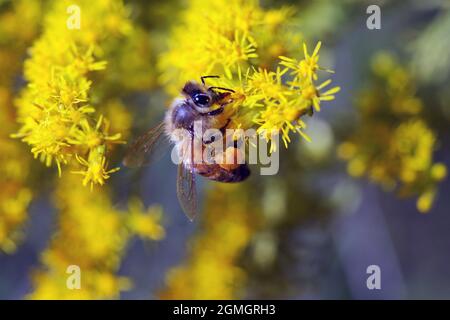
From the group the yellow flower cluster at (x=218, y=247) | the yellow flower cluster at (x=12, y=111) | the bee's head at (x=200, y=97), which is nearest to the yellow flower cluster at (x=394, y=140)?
the yellow flower cluster at (x=218, y=247)

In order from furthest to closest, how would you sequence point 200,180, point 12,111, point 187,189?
1. point 200,180
2. point 12,111
3. point 187,189

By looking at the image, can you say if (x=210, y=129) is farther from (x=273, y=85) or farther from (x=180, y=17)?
(x=180, y=17)

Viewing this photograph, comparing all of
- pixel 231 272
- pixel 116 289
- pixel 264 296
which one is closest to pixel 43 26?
pixel 116 289

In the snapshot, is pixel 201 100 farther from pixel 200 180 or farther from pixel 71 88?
pixel 200 180

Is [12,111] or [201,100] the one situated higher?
[12,111]

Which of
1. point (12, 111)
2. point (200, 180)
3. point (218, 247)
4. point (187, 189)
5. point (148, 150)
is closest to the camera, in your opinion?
point (187, 189)

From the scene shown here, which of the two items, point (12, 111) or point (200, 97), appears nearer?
point (200, 97)

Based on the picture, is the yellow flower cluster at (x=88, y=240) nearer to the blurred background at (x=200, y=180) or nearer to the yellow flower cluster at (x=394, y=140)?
→ the blurred background at (x=200, y=180)

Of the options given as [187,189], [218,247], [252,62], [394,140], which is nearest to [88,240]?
[218,247]
